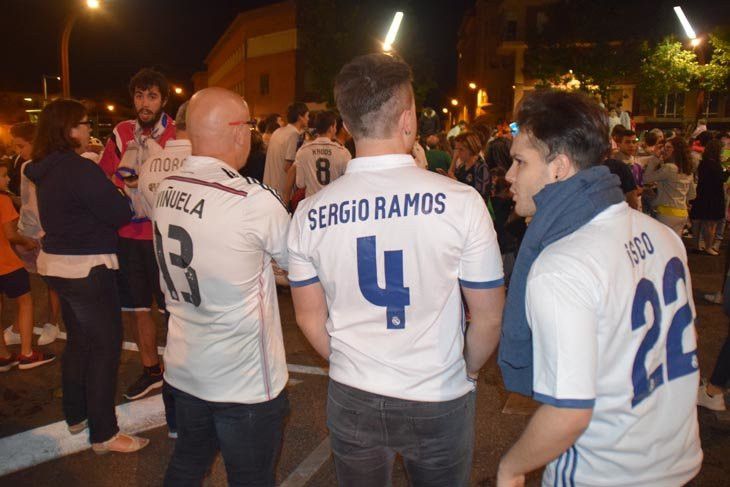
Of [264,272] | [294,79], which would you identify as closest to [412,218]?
[264,272]

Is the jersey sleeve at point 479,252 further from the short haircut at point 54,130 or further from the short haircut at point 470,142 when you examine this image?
the short haircut at point 470,142

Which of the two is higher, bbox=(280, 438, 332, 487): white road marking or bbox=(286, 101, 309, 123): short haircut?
bbox=(286, 101, 309, 123): short haircut

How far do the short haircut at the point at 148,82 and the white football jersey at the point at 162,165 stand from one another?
2.87ft

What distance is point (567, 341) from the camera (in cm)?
152

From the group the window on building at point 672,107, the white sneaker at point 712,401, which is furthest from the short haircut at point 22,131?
the window on building at point 672,107

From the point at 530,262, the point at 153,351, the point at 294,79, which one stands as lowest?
the point at 153,351

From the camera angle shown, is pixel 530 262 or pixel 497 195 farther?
pixel 497 195

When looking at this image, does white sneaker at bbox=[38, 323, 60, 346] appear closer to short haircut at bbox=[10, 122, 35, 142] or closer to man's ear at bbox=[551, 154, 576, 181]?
short haircut at bbox=[10, 122, 35, 142]

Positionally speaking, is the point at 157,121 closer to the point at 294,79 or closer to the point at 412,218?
the point at 412,218

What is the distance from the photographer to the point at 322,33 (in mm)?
32656

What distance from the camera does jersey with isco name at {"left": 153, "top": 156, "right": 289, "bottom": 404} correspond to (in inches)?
96.3

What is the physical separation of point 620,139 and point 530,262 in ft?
24.5

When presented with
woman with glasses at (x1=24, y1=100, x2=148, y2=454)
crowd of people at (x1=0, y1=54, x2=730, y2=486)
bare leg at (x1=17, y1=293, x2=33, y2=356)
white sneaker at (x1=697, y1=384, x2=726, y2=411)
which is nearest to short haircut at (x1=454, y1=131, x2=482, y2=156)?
white sneaker at (x1=697, y1=384, x2=726, y2=411)

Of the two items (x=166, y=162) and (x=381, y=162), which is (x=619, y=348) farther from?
(x=166, y=162)
